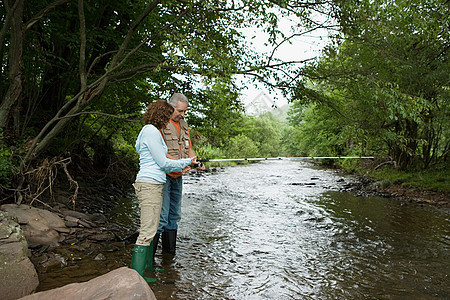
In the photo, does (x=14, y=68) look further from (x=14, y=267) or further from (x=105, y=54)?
(x=14, y=267)

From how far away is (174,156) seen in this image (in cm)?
420

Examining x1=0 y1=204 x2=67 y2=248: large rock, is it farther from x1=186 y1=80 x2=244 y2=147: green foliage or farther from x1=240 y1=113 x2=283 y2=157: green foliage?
x1=240 y1=113 x2=283 y2=157: green foliage

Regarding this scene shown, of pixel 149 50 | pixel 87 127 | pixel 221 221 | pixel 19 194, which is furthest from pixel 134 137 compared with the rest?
pixel 19 194

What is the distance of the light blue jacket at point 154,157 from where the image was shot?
3.54 m

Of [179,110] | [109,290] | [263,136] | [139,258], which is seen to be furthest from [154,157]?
[263,136]

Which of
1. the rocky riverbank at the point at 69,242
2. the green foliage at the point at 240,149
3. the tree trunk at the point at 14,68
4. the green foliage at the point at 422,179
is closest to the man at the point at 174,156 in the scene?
the rocky riverbank at the point at 69,242

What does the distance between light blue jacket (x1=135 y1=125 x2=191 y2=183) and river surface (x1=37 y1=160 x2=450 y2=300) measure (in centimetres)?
121

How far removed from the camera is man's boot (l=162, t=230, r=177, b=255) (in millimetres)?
4687

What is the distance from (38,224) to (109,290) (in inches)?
107

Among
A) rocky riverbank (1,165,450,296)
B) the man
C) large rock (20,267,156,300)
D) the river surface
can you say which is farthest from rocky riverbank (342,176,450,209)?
large rock (20,267,156,300)

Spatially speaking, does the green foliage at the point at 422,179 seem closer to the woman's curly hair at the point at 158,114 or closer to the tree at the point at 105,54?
the tree at the point at 105,54

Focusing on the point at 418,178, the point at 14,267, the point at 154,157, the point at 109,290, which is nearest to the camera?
the point at 109,290

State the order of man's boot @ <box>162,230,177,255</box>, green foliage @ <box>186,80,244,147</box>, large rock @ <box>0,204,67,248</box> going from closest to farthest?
large rock @ <box>0,204,67,248</box>
man's boot @ <box>162,230,177,255</box>
green foliage @ <box>186,80,244,147</box>

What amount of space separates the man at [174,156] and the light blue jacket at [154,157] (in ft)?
1.43
